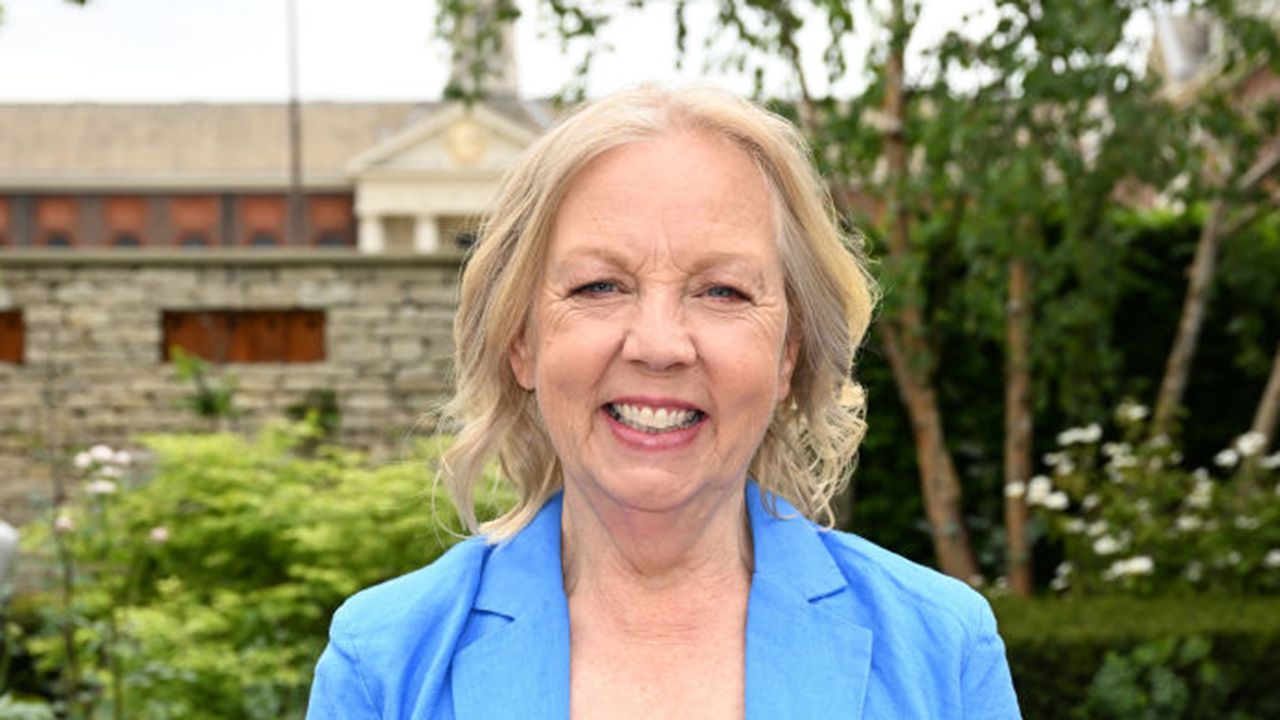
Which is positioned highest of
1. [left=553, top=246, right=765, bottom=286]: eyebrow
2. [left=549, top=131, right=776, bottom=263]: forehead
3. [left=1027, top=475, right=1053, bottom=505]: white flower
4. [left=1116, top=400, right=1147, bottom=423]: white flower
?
[left=549, top=131, right=776, bottom=263]: forehead

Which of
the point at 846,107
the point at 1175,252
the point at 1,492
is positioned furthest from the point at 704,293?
the point at 1,492

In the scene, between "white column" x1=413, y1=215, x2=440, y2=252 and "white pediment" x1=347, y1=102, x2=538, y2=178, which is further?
"white pediment" x1=347, y1=102, x2=538, y2=178

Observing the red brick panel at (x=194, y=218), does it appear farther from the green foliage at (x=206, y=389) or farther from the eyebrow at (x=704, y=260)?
the eyebrow at (x=704, y=260)

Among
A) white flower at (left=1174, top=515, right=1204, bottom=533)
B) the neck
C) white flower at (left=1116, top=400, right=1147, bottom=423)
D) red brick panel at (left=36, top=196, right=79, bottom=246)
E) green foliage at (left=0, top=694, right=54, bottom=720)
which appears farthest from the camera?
red brick panel at (left=36, top=196, right=79, bottom=246)

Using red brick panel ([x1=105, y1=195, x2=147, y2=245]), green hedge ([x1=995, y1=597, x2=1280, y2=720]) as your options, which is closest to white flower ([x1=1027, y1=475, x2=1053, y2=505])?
green hedge ([x1=995, y1=597, x2=1280, y2=720])

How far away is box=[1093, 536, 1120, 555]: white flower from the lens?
7562 millimetres

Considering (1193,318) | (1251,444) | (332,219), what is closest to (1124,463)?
(1251,444)

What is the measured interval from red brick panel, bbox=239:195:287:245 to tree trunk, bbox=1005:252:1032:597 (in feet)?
171

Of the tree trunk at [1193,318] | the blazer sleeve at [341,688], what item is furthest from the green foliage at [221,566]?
the tree trunk at [1193,318]

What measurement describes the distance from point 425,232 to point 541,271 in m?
57.5

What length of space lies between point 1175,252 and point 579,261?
29.9 ft

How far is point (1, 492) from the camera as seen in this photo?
11.2m

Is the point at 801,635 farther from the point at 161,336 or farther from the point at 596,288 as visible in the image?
the point at 161,336

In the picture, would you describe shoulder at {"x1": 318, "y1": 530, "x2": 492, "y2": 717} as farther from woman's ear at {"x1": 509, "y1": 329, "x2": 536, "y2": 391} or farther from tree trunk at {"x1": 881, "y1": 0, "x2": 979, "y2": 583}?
tree trunk at {"x1": 881, "y1": 0, "x2": 979, "y2": 583}
